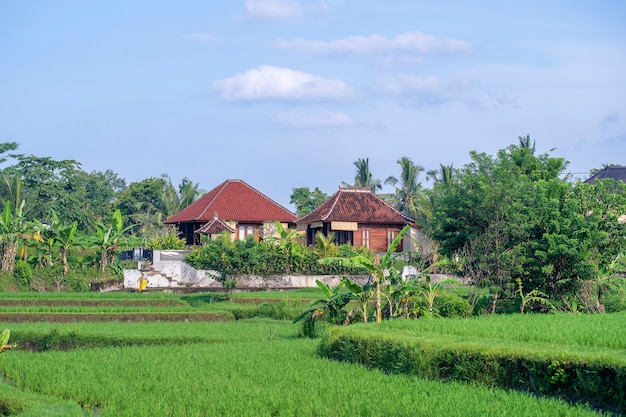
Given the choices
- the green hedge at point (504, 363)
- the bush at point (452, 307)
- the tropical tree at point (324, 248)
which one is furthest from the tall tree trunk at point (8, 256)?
the green hedge at point (504, 363)

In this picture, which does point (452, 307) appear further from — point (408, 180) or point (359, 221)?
point (408, 180)

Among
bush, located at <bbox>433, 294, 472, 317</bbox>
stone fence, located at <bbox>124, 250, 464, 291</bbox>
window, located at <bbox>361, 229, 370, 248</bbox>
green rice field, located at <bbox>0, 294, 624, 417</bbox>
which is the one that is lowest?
green rice field, located at <bbox>0, 294, 624, 417</bbox>

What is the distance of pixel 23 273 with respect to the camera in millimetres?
29328

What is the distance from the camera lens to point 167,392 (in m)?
10.1

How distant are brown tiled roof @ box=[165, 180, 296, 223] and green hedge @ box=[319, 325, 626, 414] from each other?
28.1 metres

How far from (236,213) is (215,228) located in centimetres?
407

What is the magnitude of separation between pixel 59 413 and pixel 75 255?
1042 inches

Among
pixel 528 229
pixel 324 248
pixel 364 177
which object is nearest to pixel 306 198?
pixel 364 177

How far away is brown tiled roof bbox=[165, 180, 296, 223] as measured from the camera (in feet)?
134

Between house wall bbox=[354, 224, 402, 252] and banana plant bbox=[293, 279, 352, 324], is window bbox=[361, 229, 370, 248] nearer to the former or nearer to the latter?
house wall bbox=[354, 224, 402, 252]

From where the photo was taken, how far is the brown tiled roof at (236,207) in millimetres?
40969

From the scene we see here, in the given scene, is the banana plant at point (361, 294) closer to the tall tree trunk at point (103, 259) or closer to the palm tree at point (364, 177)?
the tall tree trunk at point (103, 259)

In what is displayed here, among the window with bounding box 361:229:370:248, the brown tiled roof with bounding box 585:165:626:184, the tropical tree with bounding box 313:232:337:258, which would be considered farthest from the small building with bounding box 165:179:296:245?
the brown tiled roof with bounding box 585:165:626:184

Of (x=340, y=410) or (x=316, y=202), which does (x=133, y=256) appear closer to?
(x=316, y=202)
